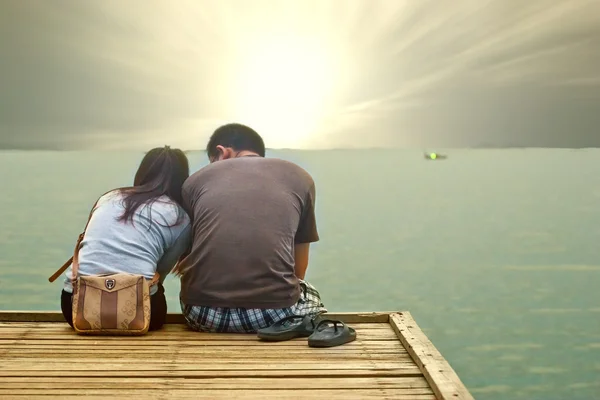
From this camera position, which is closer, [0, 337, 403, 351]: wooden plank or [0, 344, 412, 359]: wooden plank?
[0, 344, 412, 359]: wooden plank

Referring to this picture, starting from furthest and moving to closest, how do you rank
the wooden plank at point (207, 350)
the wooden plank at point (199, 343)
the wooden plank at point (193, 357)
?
the wooden plank at point (199, 343) → the wooden plank at point (207, 350) → the wooden plank at point (193, 357)

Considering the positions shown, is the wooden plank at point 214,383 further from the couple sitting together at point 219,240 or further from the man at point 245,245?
the man at point 245,245

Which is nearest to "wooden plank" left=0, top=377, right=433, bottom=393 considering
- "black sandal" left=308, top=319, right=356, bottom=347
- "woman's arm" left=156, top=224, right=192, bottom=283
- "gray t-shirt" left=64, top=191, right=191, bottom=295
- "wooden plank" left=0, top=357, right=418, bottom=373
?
"wooden plank" left=0, top=357, right=418, bottom=373

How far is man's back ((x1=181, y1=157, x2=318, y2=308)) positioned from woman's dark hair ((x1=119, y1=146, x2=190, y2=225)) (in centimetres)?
6

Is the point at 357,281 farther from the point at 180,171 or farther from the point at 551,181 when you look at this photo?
the point at 551,181

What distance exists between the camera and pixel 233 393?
2184 mm

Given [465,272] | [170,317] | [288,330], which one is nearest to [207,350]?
[288,330]

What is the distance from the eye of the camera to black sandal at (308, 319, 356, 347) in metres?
2.73

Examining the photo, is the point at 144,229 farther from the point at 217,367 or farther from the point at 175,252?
the point at 217,367

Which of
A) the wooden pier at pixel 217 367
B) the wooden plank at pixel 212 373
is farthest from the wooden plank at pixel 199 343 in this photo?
the wooden plank at pixel 212 373

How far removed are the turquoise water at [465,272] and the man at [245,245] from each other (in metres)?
0.53

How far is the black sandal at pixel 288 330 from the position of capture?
281 cm

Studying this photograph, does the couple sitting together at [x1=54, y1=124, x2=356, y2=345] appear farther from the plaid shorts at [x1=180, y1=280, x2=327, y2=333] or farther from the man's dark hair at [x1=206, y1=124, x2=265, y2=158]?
the man's dark hair at [x1=206, y1=124, x2=265, y2=158]

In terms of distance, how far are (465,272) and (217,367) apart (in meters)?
10.3
